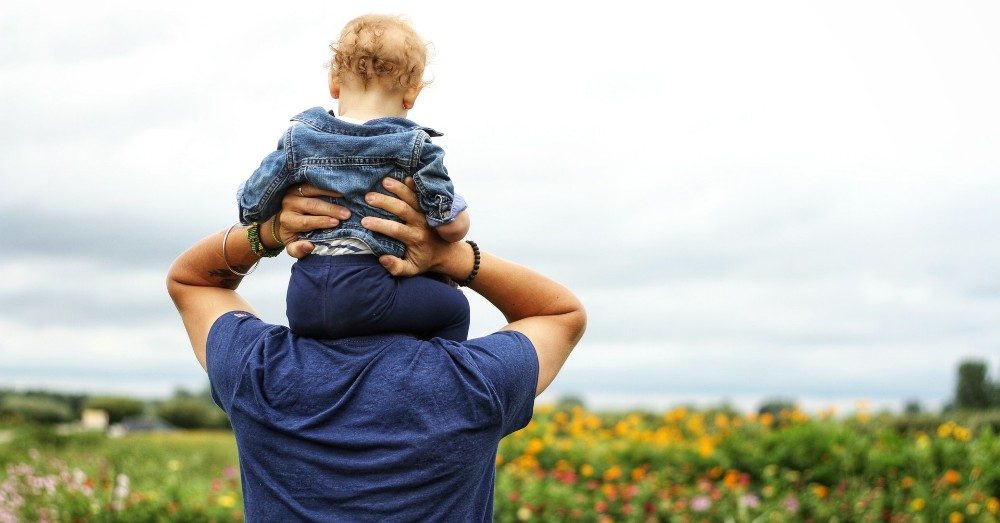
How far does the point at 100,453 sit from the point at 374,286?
910 centimetres

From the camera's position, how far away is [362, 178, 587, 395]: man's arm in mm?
2074

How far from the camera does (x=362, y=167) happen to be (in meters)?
2.09

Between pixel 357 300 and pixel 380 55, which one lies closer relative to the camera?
pixel 357 300

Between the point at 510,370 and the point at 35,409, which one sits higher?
the point at 510,370

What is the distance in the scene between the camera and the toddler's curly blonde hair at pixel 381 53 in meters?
2.17

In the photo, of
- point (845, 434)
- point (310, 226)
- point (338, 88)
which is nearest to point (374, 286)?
point (310, 226)

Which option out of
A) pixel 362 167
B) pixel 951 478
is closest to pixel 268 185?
pixel 362 167

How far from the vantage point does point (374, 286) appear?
2043mm

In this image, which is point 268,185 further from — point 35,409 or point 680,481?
point 35,409

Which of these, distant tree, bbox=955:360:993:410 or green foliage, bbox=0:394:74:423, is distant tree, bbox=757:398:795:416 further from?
green foliage, bbox=0:394:74:423

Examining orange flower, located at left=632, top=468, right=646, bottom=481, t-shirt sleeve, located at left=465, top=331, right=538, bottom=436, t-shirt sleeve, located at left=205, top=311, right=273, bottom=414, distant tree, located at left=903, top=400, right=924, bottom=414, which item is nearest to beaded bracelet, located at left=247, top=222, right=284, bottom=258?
t-shirt sleeve, located at left=205, top=311, right=273, bottom=414

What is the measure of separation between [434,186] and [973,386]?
43.5ft

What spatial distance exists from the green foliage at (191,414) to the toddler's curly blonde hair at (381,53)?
1322cm

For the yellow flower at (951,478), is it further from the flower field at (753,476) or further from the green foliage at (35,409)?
the green foliage at (35,409)
